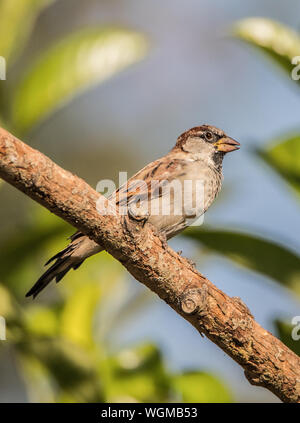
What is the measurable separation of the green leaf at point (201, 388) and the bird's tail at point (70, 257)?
0.88 meters

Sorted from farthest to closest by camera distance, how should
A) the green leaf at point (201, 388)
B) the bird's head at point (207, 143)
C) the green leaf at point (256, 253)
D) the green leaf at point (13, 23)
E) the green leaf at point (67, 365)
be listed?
the bird's head at point (207, 143)
the green leaf at point (13, 23)
the green leaf at point (201, 388)
the green leaf at point (256, 253)
the green leaf at point (67, 365)

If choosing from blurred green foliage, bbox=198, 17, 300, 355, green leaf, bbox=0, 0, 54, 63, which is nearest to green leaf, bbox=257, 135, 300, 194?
blurred green foliage, bbox=198, 17, 300, 355

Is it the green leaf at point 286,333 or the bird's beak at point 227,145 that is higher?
the bird's beak at point 227,145

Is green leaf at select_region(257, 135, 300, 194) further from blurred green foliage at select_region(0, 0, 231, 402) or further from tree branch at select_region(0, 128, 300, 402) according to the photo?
blurred green foliage at select_region(0, 0, 231, 402)

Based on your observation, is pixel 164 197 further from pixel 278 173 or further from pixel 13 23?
pixel 13 23

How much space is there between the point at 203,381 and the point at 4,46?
199 centimetres

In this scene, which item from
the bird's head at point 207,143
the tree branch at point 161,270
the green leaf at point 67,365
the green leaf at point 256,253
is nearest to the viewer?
the tree branch at point 161,270

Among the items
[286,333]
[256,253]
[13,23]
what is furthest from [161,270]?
[13,23]

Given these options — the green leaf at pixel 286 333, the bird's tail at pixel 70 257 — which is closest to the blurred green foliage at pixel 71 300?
the bird's tail at pixel 70 257

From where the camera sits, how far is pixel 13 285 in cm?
348

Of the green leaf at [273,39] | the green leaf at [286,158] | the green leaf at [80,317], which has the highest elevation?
the green leaf at [273,39]

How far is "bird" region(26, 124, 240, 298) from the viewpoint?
11.9 ft

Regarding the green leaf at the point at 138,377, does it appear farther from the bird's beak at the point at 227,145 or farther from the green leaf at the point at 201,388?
the bird's beak at the point at 227,145

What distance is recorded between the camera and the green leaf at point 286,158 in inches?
126
